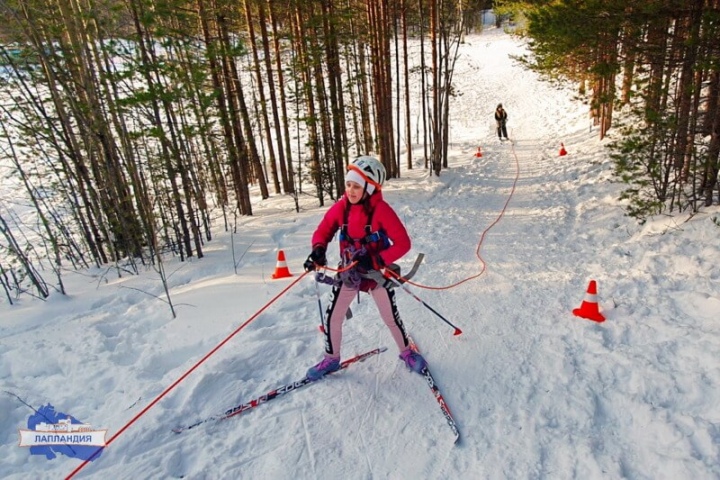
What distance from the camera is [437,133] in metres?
14.3

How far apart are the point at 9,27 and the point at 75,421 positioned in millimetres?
6149

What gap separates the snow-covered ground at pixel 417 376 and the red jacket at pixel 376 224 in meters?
1.34

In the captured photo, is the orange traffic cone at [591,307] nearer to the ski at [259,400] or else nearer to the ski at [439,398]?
the ski at [439,398]

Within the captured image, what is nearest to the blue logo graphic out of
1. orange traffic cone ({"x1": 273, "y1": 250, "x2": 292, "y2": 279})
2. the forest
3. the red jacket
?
the red jacket

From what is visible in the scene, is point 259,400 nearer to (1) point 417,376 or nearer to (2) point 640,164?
(1) point 417,376

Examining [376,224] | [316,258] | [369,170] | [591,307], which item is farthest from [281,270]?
[591,307]

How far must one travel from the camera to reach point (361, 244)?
3910 mm

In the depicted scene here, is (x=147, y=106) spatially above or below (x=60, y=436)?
above

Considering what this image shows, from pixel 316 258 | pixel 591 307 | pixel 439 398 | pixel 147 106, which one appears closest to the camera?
pixel 439 398

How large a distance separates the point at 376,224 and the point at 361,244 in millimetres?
245

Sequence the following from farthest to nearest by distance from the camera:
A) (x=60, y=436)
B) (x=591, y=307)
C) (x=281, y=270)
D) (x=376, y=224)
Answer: (x=281, y=270), (x=591, y=307), (x=376, y=224), (x=60, y=436)

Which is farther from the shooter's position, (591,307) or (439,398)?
(591,307)

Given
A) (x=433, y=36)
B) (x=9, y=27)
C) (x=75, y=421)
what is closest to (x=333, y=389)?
(x=75, y=421)

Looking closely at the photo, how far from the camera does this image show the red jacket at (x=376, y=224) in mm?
3789
